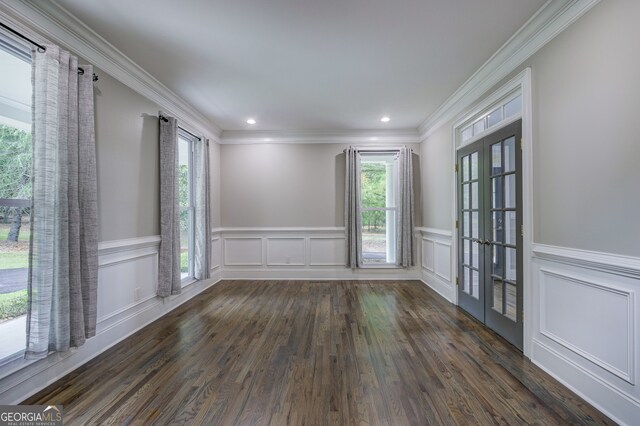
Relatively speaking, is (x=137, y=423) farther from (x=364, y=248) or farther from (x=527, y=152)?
(x=364, y=248)

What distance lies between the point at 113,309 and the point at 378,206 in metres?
4.33

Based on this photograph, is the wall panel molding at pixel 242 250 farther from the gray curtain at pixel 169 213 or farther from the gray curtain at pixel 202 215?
the gray curtain at pixel 169 213

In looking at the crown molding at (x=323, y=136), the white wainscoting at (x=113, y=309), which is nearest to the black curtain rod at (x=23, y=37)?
the white wainscoting at (x=113, y=309)

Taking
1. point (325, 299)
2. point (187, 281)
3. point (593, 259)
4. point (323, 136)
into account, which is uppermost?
point (323, 136)

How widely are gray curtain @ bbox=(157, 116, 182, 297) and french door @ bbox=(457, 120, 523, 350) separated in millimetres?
3695

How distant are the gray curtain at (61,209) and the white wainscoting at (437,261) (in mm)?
4114

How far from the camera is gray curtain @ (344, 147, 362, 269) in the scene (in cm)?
498

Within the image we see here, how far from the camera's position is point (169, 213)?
3352 millimetres

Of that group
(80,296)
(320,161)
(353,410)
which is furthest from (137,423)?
(320,161)

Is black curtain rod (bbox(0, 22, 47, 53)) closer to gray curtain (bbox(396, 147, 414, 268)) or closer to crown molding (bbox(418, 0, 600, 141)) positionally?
crown molding (bbox(418, 0, 600, 141))

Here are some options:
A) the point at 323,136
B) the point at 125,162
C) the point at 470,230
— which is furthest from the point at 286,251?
the point at 470,230

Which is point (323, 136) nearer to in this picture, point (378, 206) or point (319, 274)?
point (378, 206)
